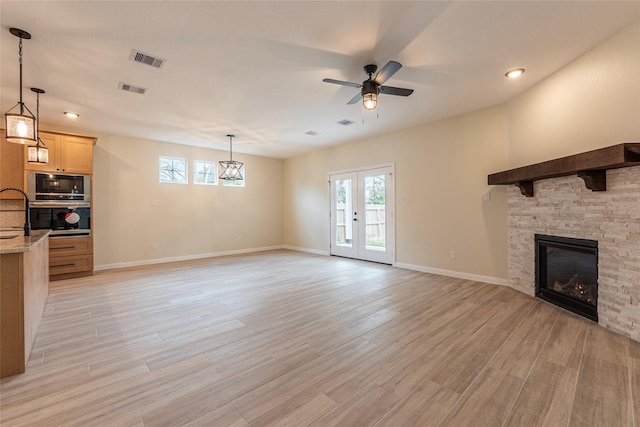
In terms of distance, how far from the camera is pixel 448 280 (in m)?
4.59

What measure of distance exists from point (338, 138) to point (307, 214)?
2.51 m

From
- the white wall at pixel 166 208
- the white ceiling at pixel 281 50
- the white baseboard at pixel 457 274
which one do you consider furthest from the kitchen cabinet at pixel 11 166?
the white baseboard at pixel 457 274

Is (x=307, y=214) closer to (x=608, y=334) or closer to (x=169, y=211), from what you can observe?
(x=169, y=211)

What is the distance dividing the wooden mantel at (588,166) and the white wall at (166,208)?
6.22m

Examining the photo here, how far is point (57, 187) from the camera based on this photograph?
187 inches

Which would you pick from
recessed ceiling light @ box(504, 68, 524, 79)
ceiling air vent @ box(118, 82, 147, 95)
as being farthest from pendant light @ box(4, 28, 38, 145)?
recessed ceiling light @ box(504, 68, 524, 79)

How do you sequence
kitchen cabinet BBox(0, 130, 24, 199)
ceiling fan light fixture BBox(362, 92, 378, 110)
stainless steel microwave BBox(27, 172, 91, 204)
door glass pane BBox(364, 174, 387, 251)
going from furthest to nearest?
door glass pane BBox(364, 174, 387, 251) → stainless steel microwave BBox(27, 172, 91, 204) → kitchen cabinet BBox(0, 130, 24, 199) → ceiling fan light fixture BBox(362, 92, 378, 110)

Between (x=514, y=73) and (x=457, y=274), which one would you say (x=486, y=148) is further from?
(x=457, y=274)

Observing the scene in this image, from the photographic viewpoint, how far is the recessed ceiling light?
129 inches

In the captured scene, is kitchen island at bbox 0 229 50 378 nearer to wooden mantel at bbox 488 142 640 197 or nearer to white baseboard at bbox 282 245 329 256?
wooden mantel at bbox 488 142 640 197

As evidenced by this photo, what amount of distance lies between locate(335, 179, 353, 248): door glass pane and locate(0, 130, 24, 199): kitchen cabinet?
5.99 metres

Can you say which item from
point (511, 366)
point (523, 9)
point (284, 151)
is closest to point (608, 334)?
point (511, 366)

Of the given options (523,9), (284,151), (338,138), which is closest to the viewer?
(523,9)

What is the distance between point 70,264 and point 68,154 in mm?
1946
